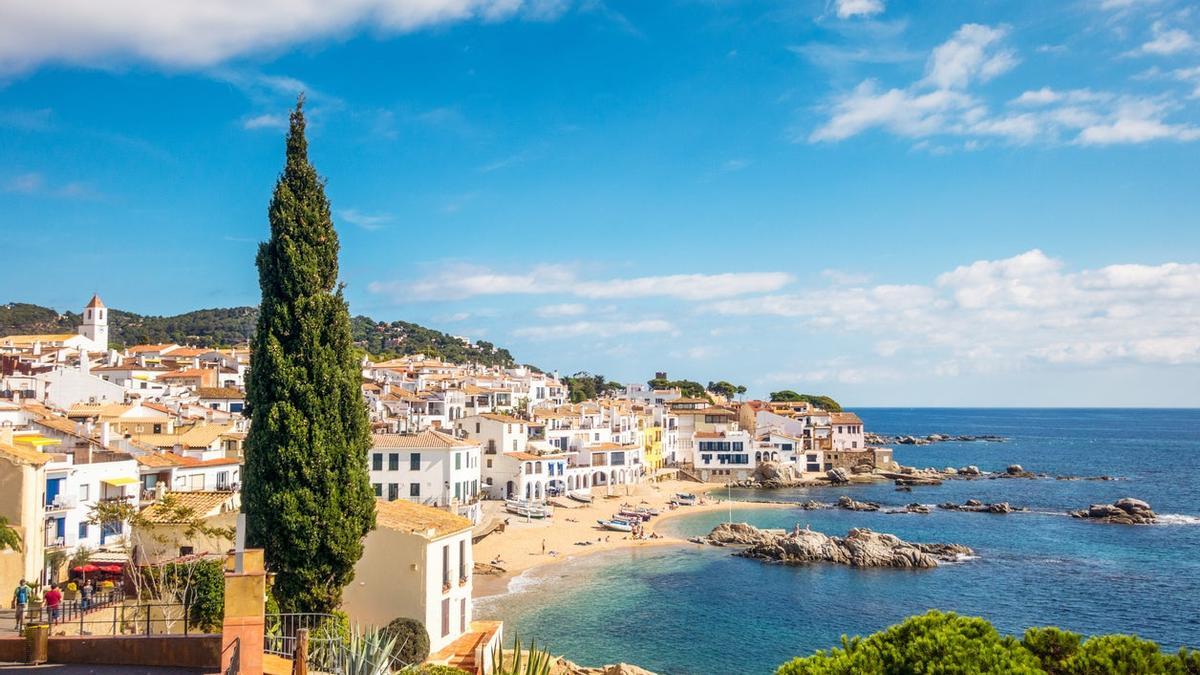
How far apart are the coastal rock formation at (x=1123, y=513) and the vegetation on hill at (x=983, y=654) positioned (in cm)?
7653

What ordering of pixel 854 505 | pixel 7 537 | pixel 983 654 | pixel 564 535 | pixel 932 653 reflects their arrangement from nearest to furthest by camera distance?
pixel 983 654, pixel 932 653, pixel 7 537, pixel 564 535, pixel 854 505

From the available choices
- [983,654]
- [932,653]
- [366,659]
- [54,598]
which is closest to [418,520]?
[54,598]

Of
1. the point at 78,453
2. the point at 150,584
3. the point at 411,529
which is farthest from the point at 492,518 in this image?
the point at 150,584

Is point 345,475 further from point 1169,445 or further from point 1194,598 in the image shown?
point 1169,445

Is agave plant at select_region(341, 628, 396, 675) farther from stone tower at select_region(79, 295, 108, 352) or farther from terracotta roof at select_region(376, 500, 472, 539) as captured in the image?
stone tower at select_region(79, 295, 108, 352)

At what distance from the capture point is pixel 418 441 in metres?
57.9

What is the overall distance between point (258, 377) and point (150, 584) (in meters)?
6.48

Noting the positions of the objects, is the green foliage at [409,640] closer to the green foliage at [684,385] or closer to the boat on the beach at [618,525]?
the boat on the beach at [618,525]

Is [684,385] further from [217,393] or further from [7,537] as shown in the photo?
[7,537]

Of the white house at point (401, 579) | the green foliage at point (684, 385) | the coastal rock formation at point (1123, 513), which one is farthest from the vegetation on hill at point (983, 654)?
the green foliage at point (684, 385)

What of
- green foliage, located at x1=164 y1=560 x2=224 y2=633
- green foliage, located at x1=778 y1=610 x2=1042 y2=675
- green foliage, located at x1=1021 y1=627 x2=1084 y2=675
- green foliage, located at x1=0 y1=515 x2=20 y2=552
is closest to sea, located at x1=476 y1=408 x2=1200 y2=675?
green foliage, located at x1=164 y1=560 x2=224 y2=633

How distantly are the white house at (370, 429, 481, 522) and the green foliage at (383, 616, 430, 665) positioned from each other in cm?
3170

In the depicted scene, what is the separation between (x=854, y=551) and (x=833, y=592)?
9.13m

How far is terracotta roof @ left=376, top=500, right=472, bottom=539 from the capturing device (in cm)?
Result: 2639
